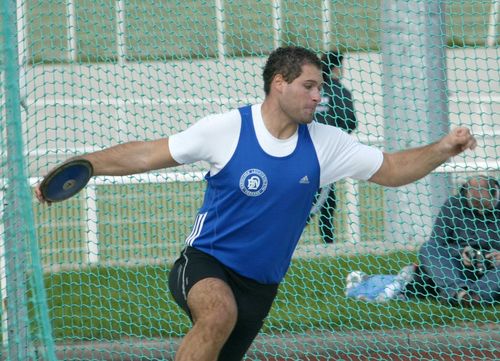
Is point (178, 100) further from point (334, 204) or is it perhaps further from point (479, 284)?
point (479, 284)

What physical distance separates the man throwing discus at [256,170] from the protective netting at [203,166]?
1.70 metres

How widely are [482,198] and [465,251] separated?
376 mm

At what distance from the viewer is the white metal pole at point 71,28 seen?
690cm

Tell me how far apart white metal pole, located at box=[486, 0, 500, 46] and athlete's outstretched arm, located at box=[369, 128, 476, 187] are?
6.41ft

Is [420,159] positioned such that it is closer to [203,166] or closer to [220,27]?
[220,27]

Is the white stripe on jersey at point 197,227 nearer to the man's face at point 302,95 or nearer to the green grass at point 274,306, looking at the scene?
the man's face at point 302,95

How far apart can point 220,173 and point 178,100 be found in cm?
240

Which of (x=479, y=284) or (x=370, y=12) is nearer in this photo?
(x=479, y=284)

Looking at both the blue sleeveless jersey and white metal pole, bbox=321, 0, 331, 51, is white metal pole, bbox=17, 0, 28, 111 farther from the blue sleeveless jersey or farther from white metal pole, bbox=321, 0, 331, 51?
white metal pole, bbox=321, 0, 331, 51

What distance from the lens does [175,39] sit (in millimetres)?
7328

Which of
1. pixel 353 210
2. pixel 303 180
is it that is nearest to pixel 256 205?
pixel 303 180

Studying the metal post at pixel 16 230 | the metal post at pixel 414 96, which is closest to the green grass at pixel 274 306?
the metal post at pixel 414 96

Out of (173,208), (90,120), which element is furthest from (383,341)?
(90,120)

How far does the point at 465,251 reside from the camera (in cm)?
680
